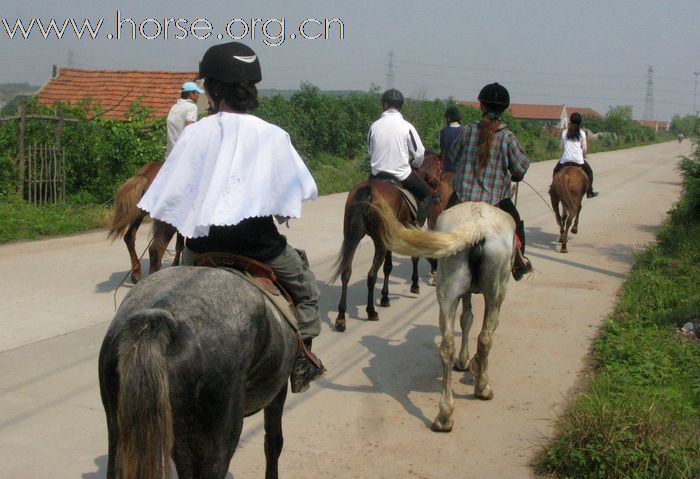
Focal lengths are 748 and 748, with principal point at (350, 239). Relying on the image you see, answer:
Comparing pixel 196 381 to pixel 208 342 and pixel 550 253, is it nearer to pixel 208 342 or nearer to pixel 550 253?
pixel 208 342

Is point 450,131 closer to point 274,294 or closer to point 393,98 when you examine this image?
point 393,98

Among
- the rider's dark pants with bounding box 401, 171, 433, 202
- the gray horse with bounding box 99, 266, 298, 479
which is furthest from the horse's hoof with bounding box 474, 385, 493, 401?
the rider's dark pants with bounding box 401, 171, 433, 202

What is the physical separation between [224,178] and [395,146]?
204 inches

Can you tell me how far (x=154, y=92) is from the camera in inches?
831

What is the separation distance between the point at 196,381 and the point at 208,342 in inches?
6.0

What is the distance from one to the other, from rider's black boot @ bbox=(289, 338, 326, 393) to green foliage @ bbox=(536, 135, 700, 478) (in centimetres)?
174

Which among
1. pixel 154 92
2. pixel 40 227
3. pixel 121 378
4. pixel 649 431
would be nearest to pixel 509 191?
pixel 649 431

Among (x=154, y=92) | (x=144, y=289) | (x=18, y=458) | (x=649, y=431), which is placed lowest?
(x=18, y=458)

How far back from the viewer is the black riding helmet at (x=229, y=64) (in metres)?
3.54

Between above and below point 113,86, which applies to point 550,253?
below

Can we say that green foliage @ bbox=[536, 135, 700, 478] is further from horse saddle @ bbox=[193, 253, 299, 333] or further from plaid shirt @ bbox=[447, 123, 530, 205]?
horse saddle @ bbox=[193, 253, 299, 333]

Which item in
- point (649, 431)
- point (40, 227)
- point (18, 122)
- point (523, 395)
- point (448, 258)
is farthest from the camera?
point (18, 122)

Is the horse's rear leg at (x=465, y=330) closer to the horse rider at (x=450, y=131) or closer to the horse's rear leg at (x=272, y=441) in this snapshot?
the horse's rear leg at (x=272, y=441)

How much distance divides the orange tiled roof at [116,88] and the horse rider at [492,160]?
586 inches
